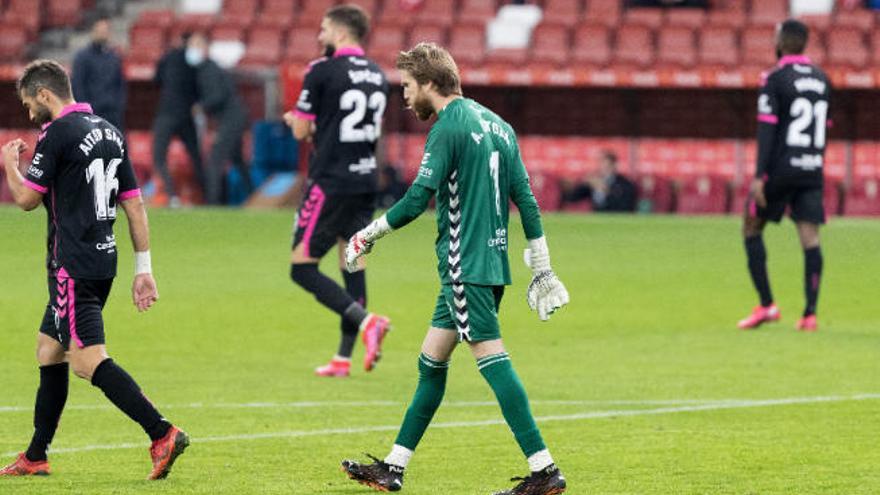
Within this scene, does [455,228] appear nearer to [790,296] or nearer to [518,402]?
[518,402]

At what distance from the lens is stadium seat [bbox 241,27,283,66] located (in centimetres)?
2925

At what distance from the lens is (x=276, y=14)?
30.8 m

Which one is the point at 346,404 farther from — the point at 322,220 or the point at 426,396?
the point at 426,396

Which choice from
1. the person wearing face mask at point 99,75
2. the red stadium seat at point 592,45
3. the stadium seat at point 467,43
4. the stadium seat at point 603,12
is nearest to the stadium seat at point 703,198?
the red stadium seat at point 592,45

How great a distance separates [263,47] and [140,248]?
21391mm

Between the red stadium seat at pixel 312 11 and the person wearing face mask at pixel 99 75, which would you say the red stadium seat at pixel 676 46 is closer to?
the red stadium seat at pixel 312 11

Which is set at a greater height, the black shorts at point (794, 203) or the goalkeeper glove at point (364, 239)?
the goalkeeper glove at point (364, 239)

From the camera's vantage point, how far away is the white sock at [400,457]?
8062 mm

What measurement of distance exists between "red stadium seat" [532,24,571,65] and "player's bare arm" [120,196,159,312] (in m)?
20.2

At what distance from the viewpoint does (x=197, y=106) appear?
26859 millimetres

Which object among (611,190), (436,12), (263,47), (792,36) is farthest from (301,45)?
(792,36)

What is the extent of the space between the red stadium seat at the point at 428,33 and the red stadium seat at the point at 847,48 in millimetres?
5720

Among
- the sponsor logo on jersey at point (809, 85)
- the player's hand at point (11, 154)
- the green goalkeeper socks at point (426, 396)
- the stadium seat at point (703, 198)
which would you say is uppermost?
the player's hand at point (11, 154)

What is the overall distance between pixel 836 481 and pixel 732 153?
793 inches
